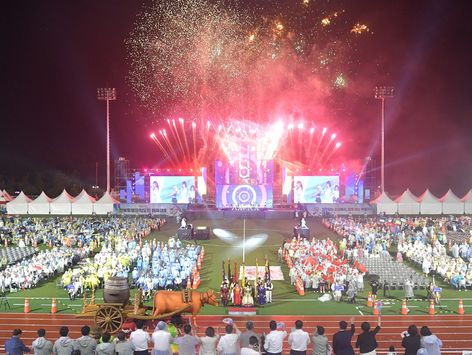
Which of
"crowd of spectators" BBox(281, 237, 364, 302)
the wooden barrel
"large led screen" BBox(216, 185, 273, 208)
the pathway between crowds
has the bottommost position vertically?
the pathway between crowds

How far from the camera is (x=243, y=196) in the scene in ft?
148

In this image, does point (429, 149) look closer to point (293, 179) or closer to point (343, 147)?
point (343, 147)

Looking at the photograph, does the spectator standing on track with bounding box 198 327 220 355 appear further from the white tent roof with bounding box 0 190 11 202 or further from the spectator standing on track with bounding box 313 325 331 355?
the white tent roof with bounding box 0 190 11 202

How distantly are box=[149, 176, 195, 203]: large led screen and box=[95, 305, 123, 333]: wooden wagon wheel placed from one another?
36.2 m

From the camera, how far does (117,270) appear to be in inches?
827

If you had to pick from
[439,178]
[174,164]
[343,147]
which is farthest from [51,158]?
[439,178]

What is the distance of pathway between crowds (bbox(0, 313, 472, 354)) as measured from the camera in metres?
14.6

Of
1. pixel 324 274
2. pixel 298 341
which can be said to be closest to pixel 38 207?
pixel 324 274

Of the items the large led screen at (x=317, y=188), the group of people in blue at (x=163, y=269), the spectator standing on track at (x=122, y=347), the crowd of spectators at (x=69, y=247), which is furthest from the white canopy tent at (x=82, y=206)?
the spectator standing on track at (x=122, y=347)

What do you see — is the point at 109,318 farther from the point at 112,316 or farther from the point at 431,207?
the point at 431,207

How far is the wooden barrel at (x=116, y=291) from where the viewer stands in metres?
12.7

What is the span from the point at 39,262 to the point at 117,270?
4004 mm

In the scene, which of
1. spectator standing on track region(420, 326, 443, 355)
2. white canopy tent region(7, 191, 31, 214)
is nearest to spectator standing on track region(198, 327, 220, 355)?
spectator standing on track region(420, 326, 443, 355)

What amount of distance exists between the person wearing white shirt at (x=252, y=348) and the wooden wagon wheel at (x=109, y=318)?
4.27 metres
